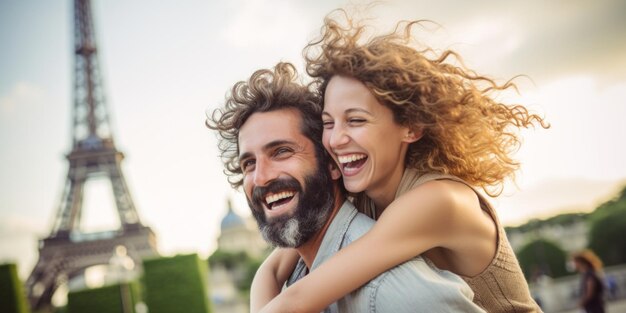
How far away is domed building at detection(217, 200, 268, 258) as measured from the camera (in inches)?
3625

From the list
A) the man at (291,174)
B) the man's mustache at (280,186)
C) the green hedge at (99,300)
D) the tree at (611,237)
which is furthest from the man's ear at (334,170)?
the tree at (611,237)

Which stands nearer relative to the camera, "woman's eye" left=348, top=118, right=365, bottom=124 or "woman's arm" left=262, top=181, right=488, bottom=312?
"woman's arm" left=262, top=181, right=488, bottom=312

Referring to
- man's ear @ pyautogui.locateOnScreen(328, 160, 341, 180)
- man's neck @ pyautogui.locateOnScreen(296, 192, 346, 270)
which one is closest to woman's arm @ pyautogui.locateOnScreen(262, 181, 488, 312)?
man's neck @ pyautogui.locateOnScreen(296, 192, 346, 270)

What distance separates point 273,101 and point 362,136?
2.04 feet

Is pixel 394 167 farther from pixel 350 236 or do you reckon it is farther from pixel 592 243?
pixel 592 243

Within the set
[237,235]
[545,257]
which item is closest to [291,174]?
[545,257]

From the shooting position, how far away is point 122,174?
36781mm

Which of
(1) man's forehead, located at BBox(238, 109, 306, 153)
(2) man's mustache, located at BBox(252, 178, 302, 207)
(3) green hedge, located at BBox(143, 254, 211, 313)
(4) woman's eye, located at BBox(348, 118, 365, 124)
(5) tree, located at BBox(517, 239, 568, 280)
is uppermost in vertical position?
(1) man's forehead, located at BBox(238, 109, 306, 153)

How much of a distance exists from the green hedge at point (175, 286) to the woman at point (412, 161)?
1183 centimetres

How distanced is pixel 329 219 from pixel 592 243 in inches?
1335

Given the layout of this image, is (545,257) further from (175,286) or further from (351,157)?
(351,157)

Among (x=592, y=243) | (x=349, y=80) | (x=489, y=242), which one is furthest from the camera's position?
(x=592, y=243)

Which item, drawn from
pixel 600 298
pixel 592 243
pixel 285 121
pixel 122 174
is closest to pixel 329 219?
pixel 285 121

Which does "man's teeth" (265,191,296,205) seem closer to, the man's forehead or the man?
the man
